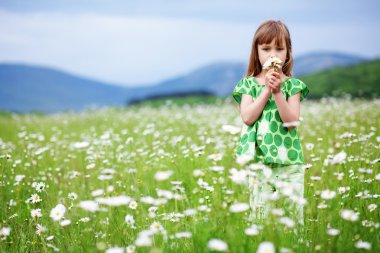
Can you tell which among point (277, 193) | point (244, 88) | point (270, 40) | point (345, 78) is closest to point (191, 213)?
point (277, 193)

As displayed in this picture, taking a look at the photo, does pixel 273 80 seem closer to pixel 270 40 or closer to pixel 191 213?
pixel 270 40

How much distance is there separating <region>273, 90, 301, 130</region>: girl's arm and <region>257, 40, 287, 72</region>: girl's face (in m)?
0.34

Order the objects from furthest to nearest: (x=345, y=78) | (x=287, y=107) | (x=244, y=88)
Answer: (x=345, y=78) → (x=244, y=88) → (x=287, y=107)

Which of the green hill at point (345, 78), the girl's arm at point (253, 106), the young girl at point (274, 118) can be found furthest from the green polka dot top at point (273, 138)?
the green hill at point (345, 78)

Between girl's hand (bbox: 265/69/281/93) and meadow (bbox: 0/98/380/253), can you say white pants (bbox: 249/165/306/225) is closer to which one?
meadow (bbox: 0/98/380/253)

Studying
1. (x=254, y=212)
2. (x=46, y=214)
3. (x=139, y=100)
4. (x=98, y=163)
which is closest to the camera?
(x=254, y=212)

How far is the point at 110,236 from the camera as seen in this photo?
11.1 ft

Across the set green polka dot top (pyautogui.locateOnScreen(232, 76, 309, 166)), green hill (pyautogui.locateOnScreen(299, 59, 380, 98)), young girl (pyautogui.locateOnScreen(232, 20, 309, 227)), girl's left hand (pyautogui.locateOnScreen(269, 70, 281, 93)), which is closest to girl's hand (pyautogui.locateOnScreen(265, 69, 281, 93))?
girl's left hand (pyautogui.locateOnScreen(269, 70, 281, 93))

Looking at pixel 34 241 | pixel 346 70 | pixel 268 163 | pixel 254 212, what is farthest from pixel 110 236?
pixel 346 70

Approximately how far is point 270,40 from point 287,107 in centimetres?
58

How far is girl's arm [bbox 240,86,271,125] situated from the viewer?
3148mm

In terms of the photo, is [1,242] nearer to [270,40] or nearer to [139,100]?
[270,40]

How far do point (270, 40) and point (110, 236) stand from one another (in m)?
2.06

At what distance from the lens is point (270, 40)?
10.8 ft
